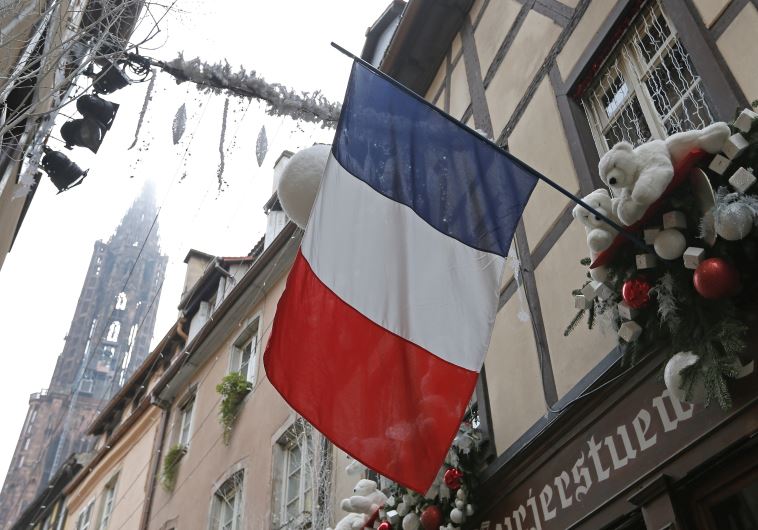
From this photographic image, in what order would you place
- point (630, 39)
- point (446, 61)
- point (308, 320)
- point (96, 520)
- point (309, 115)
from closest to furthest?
point (308, 320)
point (630, 39)
point (446, 61)
point (309, 115)
point (96, 520)

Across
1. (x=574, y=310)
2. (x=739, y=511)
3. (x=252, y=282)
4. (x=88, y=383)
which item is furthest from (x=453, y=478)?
(x=88, y=383)

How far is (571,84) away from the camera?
225 inches

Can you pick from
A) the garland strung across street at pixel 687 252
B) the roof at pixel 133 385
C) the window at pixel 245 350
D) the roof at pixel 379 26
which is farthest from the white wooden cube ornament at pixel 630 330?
the roof at pixel 133 385

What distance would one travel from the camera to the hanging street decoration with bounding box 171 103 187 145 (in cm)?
849

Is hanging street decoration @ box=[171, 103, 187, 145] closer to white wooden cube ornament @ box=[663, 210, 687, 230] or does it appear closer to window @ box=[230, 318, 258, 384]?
window @ box=[230, 318, 258, 384]

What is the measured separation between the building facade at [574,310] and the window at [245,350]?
7294mm

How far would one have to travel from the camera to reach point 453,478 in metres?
5.48

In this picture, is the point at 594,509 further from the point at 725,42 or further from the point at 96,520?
the point at 96,520

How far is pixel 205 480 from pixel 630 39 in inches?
415

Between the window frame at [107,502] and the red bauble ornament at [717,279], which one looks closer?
the red bauble ornament at [717,279]

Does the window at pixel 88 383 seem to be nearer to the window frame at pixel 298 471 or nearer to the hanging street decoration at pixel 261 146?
the window frame at pixel 298 471

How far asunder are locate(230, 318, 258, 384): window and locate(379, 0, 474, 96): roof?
6095 mm

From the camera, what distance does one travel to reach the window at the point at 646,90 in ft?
15.0

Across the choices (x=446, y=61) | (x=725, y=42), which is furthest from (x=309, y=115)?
(x=725, y=42)
